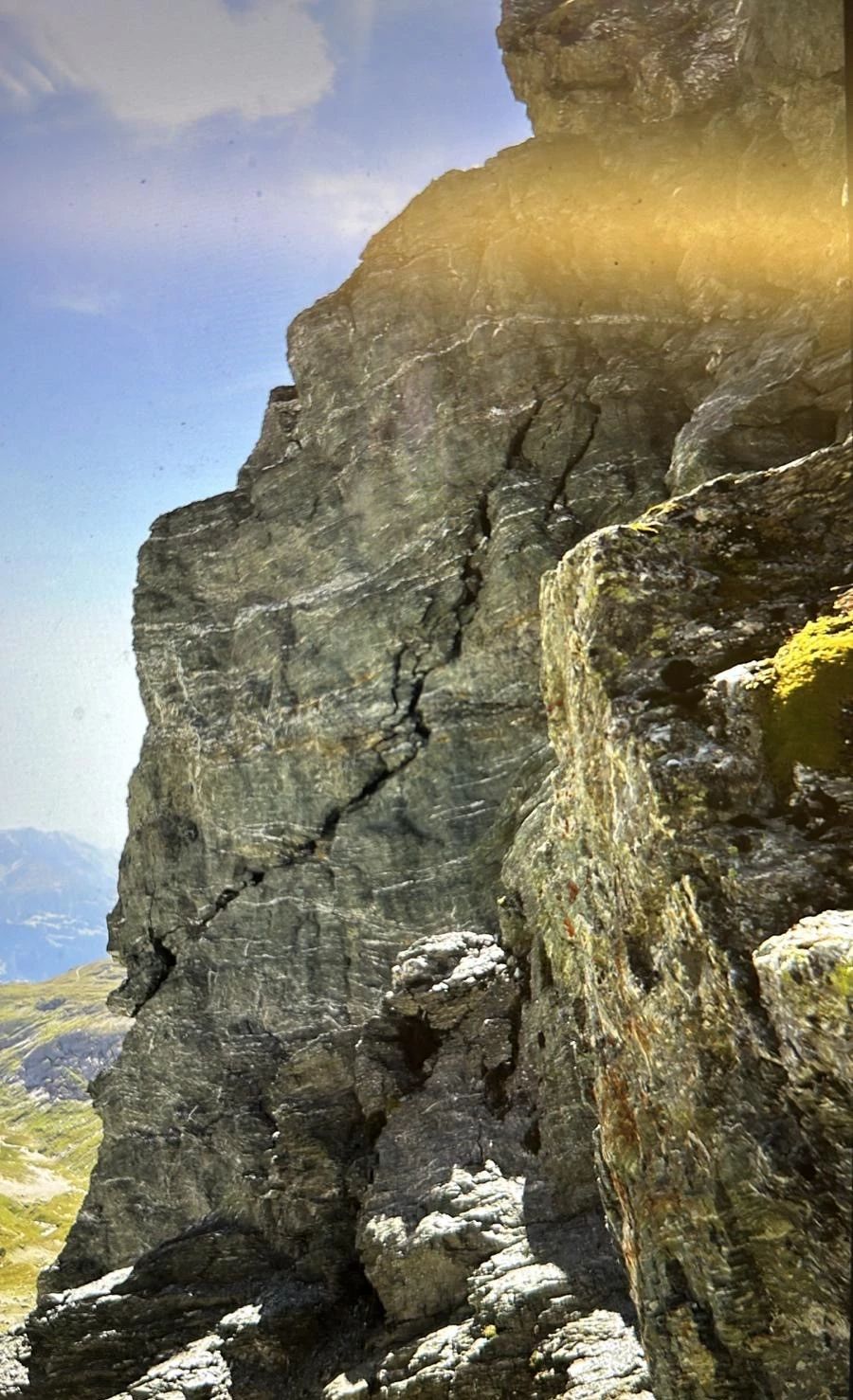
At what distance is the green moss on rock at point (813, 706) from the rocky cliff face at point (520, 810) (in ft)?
0.31

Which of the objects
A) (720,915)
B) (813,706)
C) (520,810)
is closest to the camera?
(720,915)

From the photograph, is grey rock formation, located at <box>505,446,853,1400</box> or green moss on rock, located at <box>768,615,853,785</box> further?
green moss on rock, located at <box>768,615,853,785</box>

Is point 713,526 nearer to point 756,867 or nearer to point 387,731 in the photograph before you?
point 756,867

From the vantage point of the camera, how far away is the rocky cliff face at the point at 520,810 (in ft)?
54.3

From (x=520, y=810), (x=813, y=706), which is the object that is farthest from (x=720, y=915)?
(x=520, y=810)

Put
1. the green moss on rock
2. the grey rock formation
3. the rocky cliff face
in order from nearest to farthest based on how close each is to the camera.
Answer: the grey rock formation
the green moss on rock
the rocky cliff face

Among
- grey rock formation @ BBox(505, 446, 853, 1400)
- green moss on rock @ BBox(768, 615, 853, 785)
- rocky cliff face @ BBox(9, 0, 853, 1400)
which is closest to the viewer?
grey rock formation @ BBox(505, 446, 853, 1400)

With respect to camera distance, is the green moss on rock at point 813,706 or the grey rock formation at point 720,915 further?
the green moss on rock at point 813,706

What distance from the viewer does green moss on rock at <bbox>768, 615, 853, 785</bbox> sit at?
16266mm

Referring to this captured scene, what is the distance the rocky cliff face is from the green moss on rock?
0.31ft

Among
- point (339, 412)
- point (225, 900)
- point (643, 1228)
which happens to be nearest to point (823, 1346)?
point (643, 1228)

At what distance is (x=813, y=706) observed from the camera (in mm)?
16641

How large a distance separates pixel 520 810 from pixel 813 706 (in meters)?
31.4

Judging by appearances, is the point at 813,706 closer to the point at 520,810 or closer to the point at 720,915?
the point at 720,915
